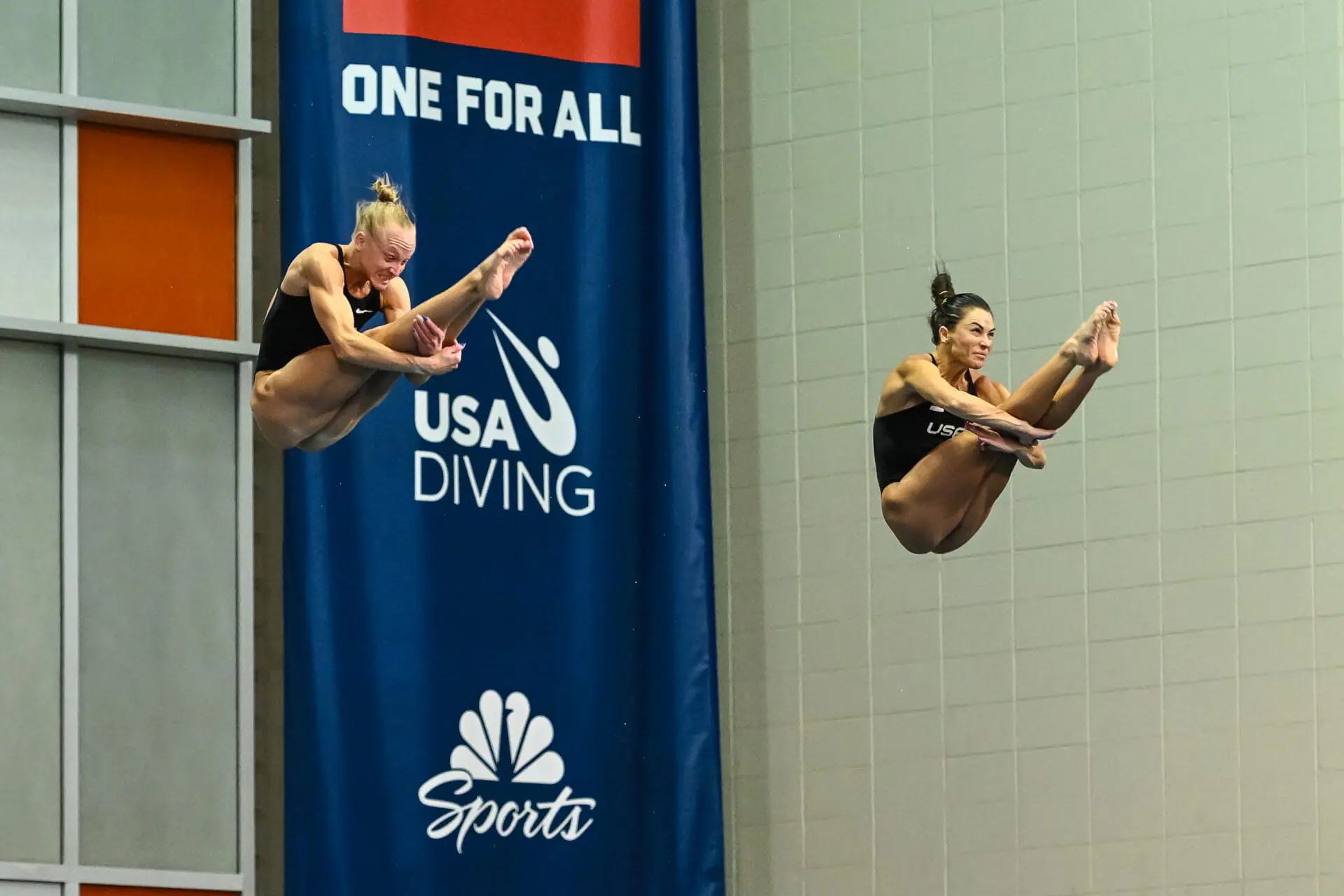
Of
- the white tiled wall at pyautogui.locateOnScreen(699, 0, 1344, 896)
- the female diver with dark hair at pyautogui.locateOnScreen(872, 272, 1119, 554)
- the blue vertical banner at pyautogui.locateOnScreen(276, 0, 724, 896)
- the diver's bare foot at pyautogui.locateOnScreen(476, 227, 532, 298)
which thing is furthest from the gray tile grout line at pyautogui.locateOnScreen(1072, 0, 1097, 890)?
the diver's bare foot at pyautogui.locateOnScreen(476, 227, 532, 298)

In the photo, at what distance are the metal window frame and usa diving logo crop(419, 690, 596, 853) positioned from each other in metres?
1.03

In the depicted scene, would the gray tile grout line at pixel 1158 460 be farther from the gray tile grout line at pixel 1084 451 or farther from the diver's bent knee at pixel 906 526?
the diver's bent knee at pixel 906 526

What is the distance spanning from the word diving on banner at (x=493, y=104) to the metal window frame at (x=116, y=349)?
59 cm

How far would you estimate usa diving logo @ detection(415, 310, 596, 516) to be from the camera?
43.3 feet

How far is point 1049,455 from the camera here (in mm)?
13102

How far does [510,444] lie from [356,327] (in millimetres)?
4680

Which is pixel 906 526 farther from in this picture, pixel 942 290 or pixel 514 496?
pixel 514 496

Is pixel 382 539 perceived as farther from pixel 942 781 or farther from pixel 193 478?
pixel 942 781

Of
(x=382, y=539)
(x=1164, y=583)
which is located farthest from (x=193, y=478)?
(x=1164, y=583)

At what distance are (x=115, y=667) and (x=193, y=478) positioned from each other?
3.57ft

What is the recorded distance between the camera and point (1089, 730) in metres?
12.8

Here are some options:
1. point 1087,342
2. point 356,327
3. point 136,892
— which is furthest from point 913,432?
point 136,892

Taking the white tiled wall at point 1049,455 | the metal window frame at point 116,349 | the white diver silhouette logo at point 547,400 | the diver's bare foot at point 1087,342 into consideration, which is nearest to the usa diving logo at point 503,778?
the metal window frame at point 116,349

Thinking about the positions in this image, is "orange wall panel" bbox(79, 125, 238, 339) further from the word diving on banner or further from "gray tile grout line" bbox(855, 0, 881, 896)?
"gray tile grout line" bbox(855, 0, 881, 896)
